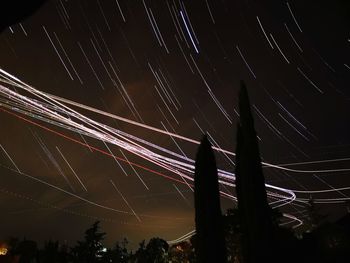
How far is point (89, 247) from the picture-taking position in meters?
32.4

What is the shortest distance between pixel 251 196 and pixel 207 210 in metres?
2.11

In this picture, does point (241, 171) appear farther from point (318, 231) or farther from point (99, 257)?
Answer: point (99, 257)

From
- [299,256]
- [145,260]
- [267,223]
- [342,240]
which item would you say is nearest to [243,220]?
[267,223]

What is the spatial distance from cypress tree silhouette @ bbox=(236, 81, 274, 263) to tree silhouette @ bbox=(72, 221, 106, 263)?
57.5 feet

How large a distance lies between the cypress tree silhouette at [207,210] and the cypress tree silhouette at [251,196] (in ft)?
4.27

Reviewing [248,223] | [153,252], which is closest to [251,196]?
[248,223]

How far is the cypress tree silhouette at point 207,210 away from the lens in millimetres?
16719

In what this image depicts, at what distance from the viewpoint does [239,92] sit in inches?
784

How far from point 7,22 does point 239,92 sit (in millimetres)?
17815

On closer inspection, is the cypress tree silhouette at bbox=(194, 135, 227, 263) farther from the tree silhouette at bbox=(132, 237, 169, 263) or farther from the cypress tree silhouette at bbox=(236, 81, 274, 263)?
the tree silhouette at bbox=(132, 237, 169, 263)

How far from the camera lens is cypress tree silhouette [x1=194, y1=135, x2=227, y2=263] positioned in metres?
16.7

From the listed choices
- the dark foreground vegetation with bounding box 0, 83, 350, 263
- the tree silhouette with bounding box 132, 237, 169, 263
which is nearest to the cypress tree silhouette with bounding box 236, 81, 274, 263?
the dark foreground vegetation with bounding box 0, 83, 350, 263

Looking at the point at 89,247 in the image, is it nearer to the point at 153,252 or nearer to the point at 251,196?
the point at 153,252

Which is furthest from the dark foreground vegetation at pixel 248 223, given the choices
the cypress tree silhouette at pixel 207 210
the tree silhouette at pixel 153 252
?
the tree silhouette at pixel 153 252
